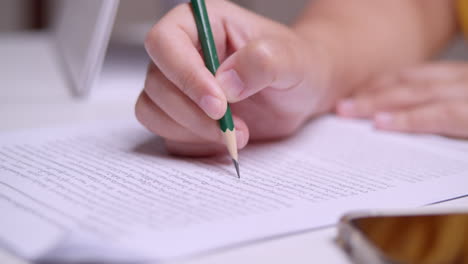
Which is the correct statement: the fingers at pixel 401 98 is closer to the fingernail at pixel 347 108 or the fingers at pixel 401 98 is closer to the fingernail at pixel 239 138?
the fingernail at pixel 347 108

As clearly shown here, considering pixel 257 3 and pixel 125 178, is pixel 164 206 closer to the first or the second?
pixel 125 178

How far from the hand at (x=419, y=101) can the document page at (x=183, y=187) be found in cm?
3

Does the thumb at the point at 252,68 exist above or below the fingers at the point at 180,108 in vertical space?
above

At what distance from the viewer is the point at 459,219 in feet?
1.00

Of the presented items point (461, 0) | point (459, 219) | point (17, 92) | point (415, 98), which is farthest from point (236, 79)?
point (461, 0)

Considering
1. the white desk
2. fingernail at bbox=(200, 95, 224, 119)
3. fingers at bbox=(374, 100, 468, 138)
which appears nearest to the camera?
the white desk

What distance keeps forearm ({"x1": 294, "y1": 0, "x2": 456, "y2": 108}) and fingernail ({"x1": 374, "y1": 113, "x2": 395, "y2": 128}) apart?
0.07 meters

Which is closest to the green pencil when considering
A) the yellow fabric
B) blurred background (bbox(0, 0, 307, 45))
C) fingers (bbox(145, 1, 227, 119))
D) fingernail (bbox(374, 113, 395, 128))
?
fingers (bbox(145, 1, 227, 119))

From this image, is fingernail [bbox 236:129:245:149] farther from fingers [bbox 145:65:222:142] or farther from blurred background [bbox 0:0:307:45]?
blurred background [bbox 0:0:307:45]

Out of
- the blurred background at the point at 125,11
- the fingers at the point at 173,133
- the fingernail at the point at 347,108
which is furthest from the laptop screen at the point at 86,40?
the blurred background at the point at 125,11

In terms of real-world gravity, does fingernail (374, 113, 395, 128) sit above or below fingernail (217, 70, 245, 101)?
below

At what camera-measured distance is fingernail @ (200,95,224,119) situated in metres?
0.40

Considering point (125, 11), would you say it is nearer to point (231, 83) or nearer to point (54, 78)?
point (54, 78)

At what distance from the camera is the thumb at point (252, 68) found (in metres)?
0.41
